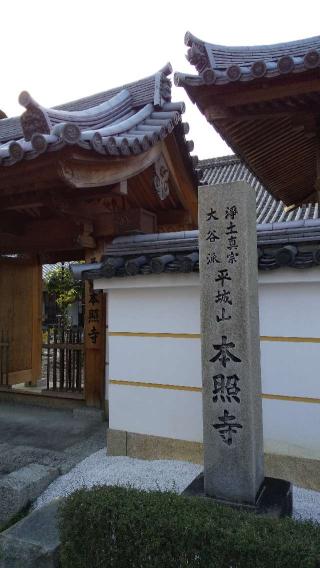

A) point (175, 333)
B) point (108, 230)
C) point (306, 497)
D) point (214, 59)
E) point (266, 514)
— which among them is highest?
point (214, 59)

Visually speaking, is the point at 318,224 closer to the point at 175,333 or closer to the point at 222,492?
the point at 175,333

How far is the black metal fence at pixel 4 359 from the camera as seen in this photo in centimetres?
827

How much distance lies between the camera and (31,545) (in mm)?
3193

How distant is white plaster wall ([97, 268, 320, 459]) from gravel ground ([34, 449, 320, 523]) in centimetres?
35

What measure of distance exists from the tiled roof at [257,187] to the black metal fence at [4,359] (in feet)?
21.5

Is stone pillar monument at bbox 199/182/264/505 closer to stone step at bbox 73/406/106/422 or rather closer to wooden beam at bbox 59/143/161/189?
wooden beam at bbox 59/143/161/189

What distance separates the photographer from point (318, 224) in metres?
4.38

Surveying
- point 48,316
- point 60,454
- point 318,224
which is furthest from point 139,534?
point 48,316

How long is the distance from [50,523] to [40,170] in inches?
140

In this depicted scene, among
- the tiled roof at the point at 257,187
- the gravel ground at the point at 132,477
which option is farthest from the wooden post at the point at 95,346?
the tiled roof at the point at 257,187

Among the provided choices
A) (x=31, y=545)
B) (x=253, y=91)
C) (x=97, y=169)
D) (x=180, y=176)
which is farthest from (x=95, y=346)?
(x=253, y=91)

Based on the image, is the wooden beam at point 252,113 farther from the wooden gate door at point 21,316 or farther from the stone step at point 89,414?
the wooden gate door at point 21,316

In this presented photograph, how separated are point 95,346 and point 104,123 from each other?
342 centimetres

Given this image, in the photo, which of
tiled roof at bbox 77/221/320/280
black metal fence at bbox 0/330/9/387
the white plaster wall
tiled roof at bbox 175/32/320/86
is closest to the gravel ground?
the white plaster wall
